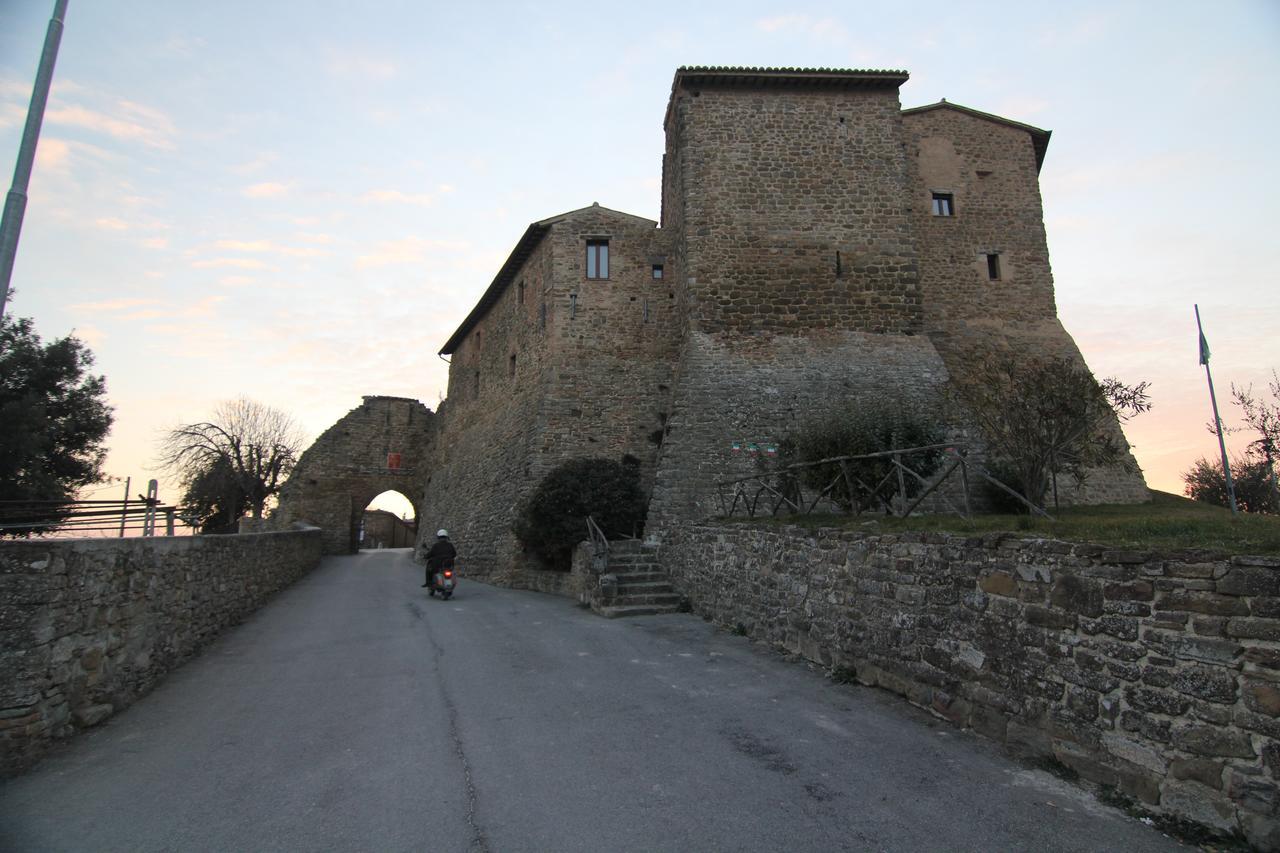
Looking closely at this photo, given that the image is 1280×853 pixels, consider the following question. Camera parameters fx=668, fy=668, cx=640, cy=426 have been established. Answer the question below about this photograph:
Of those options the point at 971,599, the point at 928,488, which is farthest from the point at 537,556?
the point at 971,599

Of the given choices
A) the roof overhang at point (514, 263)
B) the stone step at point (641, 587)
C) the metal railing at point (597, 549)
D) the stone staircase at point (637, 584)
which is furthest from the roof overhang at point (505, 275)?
the stone step at point (641, 587)

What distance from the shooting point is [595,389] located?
19219mm

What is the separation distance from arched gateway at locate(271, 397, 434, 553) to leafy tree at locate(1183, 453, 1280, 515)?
3159 cm

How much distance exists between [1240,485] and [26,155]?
96.7 ft

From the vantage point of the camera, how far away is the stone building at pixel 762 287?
15547 millimetres

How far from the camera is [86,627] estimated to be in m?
5.61

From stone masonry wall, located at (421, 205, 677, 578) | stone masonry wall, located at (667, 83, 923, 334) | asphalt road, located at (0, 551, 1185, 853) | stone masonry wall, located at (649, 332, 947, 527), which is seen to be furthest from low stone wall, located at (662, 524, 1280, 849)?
stone masonry wall, located at (421, 205, 677, 578)

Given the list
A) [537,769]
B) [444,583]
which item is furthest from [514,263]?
[537,769]

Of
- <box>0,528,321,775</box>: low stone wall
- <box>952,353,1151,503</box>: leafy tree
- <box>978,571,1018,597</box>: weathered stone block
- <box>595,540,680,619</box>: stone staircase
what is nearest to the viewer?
<box>0,528,321,775</box>: low stone wall

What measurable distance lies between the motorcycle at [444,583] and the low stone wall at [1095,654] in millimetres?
9326

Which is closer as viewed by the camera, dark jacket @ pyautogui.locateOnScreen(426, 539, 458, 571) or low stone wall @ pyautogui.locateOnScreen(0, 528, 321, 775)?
low stone wall @ pyautogui.locateOnScreen(0, 528, 321, 775)

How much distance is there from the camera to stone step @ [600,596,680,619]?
11.4 m

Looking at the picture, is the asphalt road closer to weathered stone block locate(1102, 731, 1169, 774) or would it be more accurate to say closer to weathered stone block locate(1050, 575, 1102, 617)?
weathered stone block locate(1102, 731, 1169, 774)

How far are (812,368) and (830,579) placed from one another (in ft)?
29.3
